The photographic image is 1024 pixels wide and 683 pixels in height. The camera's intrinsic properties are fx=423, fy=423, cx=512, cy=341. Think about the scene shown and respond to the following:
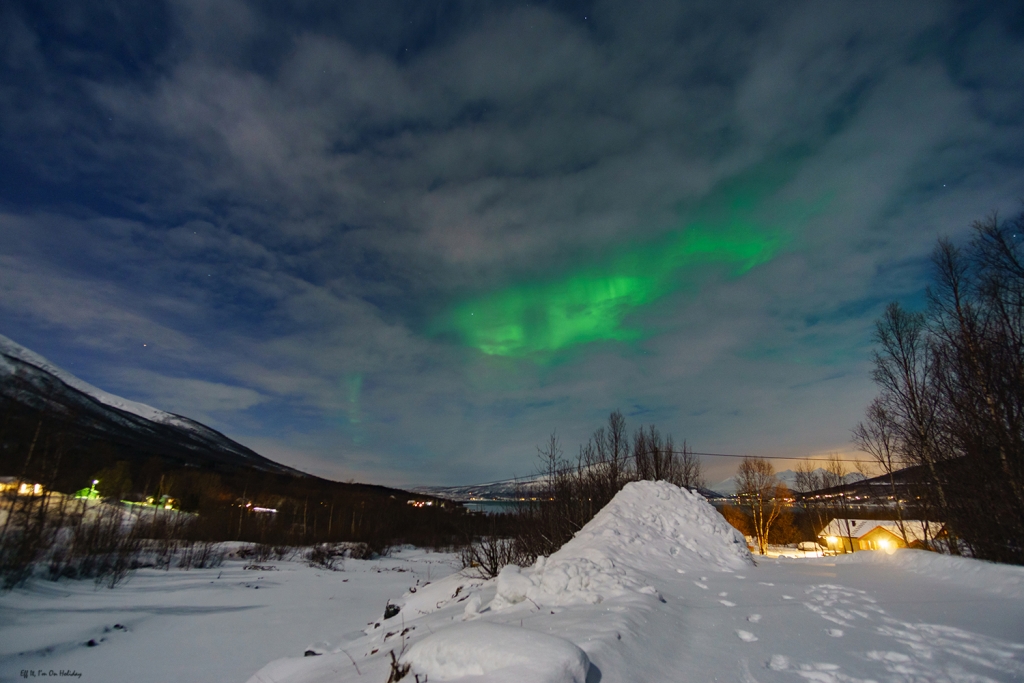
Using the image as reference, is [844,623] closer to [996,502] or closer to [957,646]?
[957,646]

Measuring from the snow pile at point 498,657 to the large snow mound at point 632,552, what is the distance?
2.83 metres

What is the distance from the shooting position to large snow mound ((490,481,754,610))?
6.30m

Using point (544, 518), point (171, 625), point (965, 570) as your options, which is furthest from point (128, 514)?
point (965, 570)

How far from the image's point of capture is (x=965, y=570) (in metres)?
7.08

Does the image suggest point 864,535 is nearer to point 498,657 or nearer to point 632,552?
point 632,552

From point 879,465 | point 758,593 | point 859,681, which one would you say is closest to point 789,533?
point 879,465

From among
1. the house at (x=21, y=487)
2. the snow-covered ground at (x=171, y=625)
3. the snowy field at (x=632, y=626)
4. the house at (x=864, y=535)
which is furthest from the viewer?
the house at (x=864, y=535)

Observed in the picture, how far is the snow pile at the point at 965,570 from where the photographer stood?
6.04 meters

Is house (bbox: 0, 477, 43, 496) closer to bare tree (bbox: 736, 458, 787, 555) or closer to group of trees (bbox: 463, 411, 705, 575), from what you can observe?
group of trees (bbox: 463, 411, 705, 575)

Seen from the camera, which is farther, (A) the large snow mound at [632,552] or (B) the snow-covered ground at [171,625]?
(B) the snow-covered ground at [171,625]

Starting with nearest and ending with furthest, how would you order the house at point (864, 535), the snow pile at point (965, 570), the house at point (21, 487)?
the snow pile at point (965, 570)
the house at point (21, 487)
the house at point (864, 535)

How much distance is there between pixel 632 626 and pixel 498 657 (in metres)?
1.96

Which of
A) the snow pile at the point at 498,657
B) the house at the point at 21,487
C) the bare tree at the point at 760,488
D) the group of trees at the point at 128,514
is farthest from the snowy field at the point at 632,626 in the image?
the bare tree at the point at 760,488

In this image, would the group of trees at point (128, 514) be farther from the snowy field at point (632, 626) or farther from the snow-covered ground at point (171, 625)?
the snowy field at point (632, 626)
